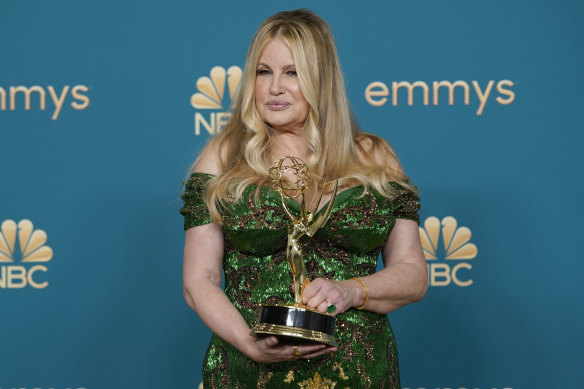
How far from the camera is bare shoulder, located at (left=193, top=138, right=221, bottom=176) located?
6.32 ft

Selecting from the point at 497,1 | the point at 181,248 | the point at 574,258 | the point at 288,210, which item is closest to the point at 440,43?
the point at 497,1

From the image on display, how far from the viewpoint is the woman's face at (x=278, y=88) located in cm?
188

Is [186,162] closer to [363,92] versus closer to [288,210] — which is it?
[363,92]

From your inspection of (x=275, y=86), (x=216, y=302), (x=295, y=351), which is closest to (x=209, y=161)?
(x=275, y=86)

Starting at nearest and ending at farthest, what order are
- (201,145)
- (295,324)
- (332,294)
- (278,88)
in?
(295,324)
(332,294)
(278,88)
(201,145)

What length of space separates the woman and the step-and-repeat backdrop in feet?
2.69

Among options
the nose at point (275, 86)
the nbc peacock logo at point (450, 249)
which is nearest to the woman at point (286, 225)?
the nose at point (275, 86)

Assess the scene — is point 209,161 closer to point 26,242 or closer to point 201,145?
point 201,145

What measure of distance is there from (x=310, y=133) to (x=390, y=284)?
382 mm

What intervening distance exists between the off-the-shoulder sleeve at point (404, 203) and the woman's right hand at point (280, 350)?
0.46 metres

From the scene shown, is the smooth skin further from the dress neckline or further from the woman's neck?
the dress neckline

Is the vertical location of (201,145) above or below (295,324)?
above

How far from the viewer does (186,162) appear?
2791 millimetres

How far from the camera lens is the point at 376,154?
2.02m
